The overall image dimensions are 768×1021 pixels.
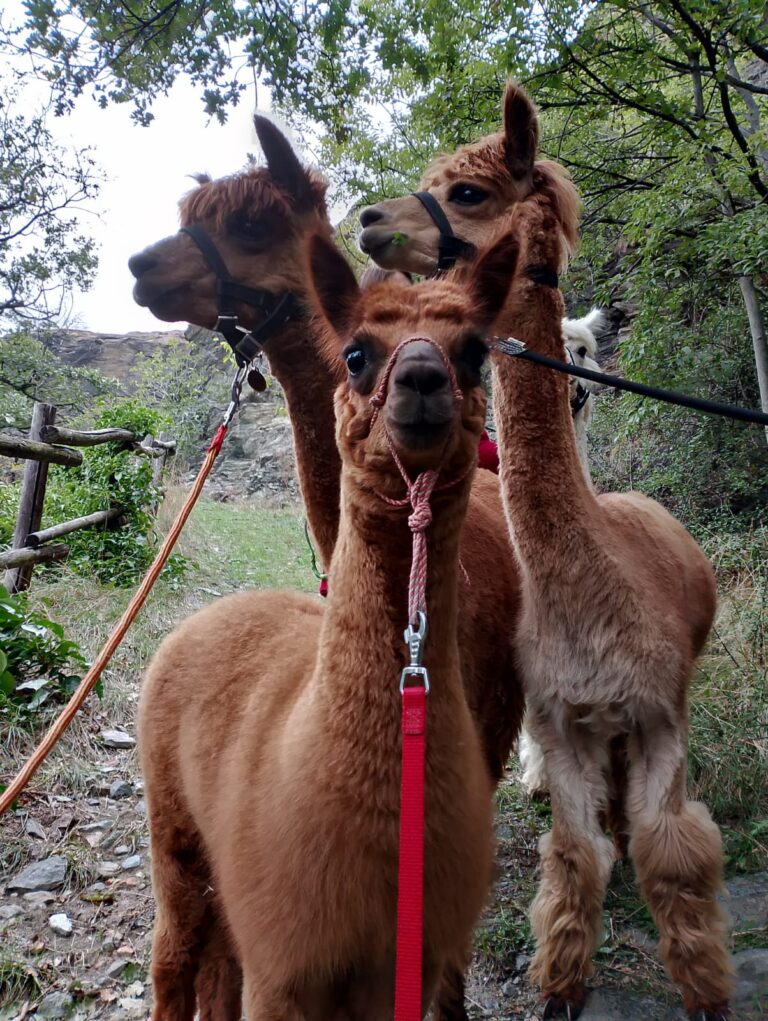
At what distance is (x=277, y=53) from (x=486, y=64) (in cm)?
152

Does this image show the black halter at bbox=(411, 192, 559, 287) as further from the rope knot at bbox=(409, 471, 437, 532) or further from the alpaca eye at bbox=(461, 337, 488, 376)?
the rope knot at bbox=(409, 471, 437, 532)

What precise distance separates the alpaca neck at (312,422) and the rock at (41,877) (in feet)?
6.08

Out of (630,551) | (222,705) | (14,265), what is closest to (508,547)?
(630,551)

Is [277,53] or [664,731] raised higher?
[277,53]

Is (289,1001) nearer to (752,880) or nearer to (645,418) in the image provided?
(752,880)

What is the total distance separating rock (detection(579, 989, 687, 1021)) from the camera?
2355 millimetres

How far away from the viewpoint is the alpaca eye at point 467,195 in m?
2.90

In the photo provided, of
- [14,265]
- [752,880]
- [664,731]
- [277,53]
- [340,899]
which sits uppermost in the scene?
[14,265]

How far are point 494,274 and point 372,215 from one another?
4.41 feet

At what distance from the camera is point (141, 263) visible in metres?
2.72

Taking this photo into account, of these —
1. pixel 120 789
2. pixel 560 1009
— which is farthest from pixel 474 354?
pixel 120 789

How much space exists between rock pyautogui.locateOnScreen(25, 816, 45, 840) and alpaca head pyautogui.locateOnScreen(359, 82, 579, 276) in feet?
10.0

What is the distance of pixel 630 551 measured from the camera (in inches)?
106

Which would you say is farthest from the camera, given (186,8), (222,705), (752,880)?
(186,8)
